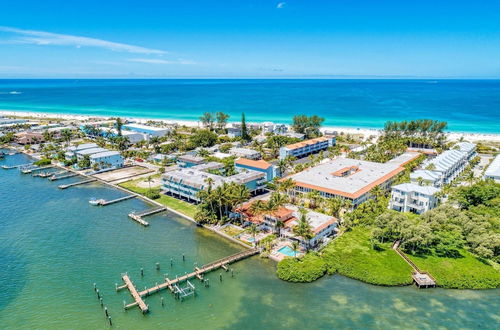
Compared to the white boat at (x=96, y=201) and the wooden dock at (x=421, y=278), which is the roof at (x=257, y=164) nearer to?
the white boat at (x=96, y=201)

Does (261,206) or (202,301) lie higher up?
(261,206)

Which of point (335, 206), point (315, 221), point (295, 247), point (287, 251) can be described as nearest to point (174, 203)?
point (287, 251)

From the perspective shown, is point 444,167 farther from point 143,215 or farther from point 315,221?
point 143,215

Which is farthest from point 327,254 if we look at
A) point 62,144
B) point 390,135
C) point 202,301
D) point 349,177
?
point 62,144

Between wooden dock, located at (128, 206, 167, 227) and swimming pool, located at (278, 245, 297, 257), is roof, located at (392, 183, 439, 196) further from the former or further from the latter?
wooden dock, located at (128, 206, 167, 227)

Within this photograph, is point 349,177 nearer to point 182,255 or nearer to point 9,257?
point 182,255

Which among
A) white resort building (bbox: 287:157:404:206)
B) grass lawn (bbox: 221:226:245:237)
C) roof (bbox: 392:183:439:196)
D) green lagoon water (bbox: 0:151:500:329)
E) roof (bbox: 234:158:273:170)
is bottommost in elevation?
green lagoon water (bbox: 0:151:500:329)

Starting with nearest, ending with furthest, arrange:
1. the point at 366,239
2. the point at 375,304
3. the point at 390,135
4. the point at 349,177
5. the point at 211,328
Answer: the point at 211,328 → the point at 375,304 → the point at 366,239 → the point at 349,177 → the point at 390,135

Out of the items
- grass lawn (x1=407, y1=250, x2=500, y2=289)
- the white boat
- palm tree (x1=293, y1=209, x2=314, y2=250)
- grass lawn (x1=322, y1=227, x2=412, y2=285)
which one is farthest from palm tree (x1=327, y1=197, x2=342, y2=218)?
the white boat
